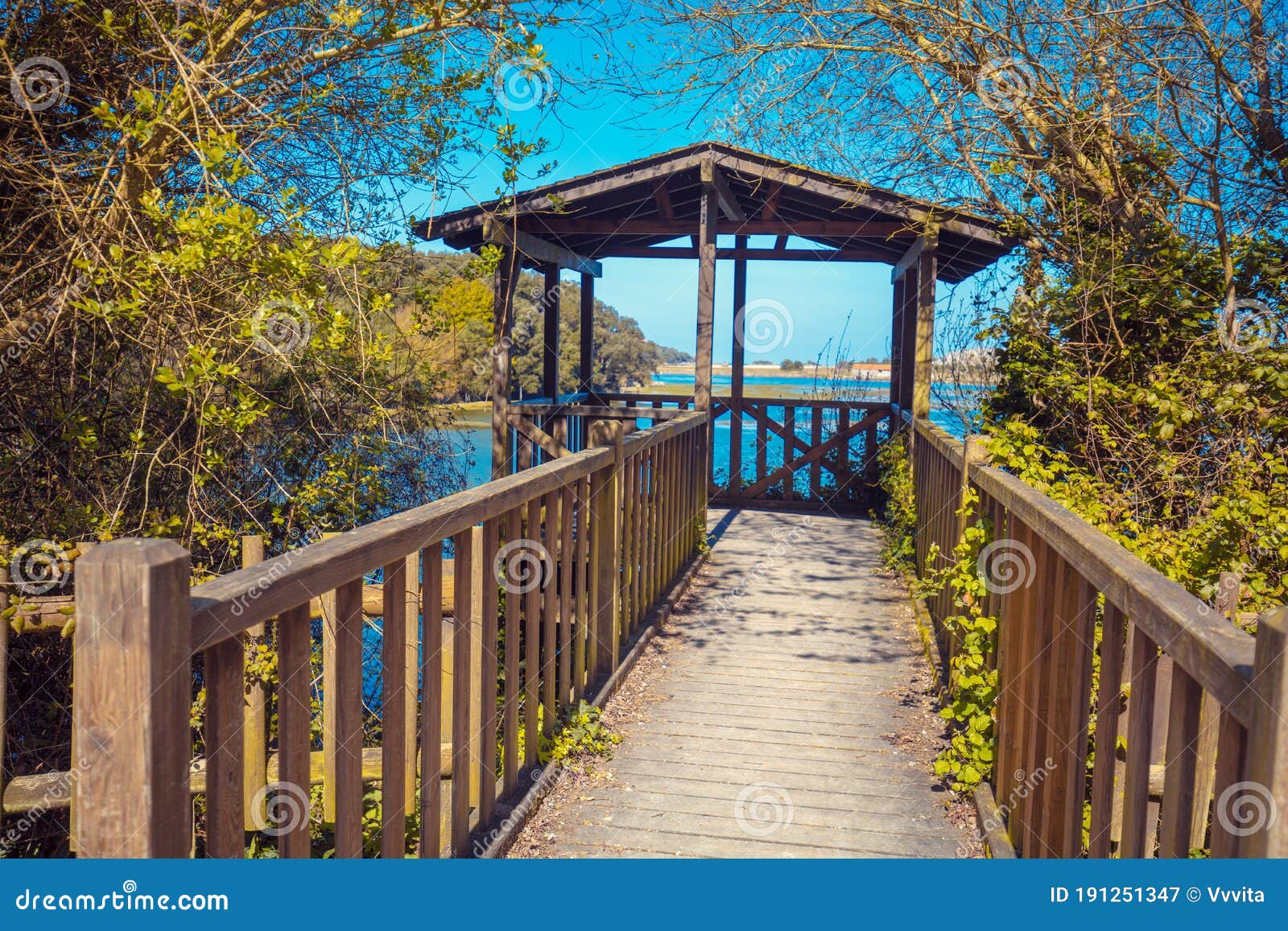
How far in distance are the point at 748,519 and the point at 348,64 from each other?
6579mm

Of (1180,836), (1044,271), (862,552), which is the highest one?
(1044,271)

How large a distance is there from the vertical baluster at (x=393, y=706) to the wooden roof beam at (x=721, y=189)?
23.6ft

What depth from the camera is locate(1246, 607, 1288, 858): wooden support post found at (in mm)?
1261

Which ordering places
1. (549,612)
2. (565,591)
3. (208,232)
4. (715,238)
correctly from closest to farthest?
1. (208,232)
2. (549,612)
3. (565,591)
4. (715,238)

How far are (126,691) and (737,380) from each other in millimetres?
10252

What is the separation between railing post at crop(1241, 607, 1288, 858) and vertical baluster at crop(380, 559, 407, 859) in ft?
5.55

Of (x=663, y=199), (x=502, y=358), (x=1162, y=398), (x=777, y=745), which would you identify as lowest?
(x=777, y=745)

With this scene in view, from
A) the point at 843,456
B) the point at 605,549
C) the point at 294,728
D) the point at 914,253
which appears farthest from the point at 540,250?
the point at 294,728

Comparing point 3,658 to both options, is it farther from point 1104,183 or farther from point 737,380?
point 737,380

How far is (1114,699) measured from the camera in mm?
2176

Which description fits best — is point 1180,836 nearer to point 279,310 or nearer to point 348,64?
point 279,310

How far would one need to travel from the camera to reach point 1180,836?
5.42 feet

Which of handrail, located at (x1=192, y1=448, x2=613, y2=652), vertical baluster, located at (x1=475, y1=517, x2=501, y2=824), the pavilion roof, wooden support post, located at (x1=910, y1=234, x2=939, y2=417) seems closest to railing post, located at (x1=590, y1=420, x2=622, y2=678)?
handrail, located at (x1=192, y1=448, x2=613, y2=652)
